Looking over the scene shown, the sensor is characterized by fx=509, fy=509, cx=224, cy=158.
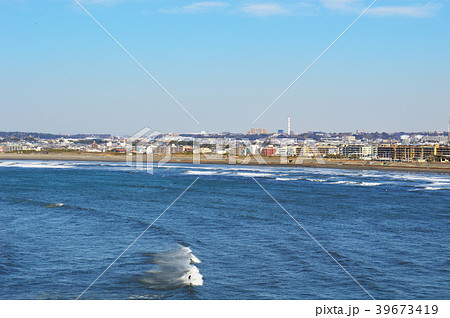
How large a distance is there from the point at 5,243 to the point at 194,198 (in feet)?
54.2

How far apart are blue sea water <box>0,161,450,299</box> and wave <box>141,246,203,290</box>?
0.18 ft

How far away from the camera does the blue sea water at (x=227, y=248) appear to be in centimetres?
1276

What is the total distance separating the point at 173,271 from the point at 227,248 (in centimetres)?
345

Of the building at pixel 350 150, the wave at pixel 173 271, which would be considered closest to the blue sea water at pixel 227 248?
the wave at pixel 173 271

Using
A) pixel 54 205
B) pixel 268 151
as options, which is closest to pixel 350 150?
pixel 268 151

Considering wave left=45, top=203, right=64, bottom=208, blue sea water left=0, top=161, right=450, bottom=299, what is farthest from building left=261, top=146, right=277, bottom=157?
wave left=45, top=203, right=64, bottom=208

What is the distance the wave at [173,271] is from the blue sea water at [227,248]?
0.06 meters

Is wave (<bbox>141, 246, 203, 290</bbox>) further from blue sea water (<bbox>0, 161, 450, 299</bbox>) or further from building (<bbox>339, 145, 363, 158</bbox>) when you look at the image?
building (<bbox>339, 145, 363, 158</bbox>)

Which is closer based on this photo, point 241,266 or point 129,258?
point 241,266

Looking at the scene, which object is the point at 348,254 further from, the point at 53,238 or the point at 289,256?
the point at 53,238

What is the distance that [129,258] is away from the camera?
52.0ft

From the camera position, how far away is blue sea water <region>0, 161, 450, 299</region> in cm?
1276

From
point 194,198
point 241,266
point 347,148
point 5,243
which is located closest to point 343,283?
point 241,266

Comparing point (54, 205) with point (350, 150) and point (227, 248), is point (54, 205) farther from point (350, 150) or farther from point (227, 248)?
point (350, 150)
